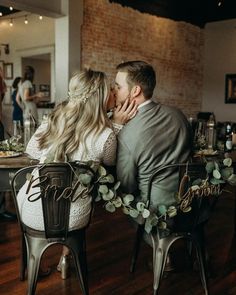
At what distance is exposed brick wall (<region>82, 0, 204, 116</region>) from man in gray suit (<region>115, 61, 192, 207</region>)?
13.7 feet

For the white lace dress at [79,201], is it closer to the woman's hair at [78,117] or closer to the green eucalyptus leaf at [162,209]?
the woman's hair at [78,117]

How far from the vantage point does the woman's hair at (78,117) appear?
184 centimetres

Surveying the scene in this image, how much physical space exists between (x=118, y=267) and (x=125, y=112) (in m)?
1.10

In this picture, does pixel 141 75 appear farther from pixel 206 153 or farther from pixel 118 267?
pixel 118 267

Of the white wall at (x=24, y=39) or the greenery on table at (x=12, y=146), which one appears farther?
the white wall at (x=24, y=39)

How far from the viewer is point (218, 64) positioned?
870 cm

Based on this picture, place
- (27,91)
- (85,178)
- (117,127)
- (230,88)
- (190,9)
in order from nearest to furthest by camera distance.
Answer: (85,178)
(117,127)
(27,91)
(190,9)
(230,88)

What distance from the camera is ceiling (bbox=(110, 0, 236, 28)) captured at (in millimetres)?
7305

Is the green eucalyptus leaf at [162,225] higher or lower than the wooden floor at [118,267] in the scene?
higher

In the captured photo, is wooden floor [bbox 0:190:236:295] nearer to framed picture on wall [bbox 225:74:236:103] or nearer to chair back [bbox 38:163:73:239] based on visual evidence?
chair back [bbox 38:163:73:239]

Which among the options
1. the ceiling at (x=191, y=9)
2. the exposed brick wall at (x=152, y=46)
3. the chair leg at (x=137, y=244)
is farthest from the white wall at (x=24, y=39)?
the chair leg at (x=137, y=244)

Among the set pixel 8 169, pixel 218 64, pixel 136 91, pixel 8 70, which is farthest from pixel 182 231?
pixel 8 70

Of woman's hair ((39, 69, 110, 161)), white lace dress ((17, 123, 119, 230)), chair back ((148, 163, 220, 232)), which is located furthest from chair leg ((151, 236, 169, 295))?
woman's hair ((39, 69, 110, 161))

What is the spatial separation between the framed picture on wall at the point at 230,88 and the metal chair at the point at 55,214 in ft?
24.1
